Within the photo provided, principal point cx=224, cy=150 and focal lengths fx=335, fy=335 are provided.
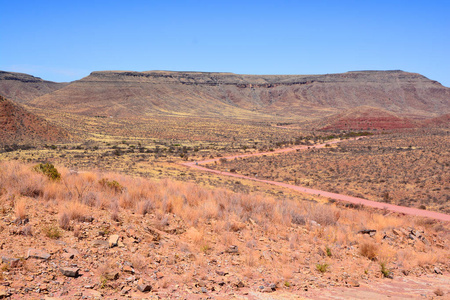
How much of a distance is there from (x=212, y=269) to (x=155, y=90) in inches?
6252

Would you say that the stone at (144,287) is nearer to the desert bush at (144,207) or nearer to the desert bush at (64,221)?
the desert bush at (64,221)

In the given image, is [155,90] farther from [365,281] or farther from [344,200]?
[365,281]

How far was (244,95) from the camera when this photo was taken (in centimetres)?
18325

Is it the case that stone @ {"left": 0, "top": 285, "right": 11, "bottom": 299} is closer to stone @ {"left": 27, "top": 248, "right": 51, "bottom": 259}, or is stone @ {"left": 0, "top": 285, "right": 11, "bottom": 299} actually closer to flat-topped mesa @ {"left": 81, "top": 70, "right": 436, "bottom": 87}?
stone @ {"left": 27, "top": 248, "right": 51, "bottom": 259}

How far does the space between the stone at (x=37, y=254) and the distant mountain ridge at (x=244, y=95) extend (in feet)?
400

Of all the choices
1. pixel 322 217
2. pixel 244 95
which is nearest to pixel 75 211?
pixel 322 217

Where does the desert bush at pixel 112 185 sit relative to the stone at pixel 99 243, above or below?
above

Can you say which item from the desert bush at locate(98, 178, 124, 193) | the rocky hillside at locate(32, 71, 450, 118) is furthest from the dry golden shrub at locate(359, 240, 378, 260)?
the rocky hillside at locate(32, 71, 450, 118)

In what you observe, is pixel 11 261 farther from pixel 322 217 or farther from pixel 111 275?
pixel 322 217

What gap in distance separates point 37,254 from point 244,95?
18100cm

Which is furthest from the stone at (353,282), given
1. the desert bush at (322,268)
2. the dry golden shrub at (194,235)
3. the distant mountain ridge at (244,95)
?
the distant mountain ridge at (244,95)

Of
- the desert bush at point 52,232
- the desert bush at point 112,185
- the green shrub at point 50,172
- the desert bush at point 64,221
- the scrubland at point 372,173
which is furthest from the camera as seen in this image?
the scrubland at point 372,173

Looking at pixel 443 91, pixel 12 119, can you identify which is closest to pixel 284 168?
pixel 12 119

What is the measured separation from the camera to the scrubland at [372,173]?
23.8m
